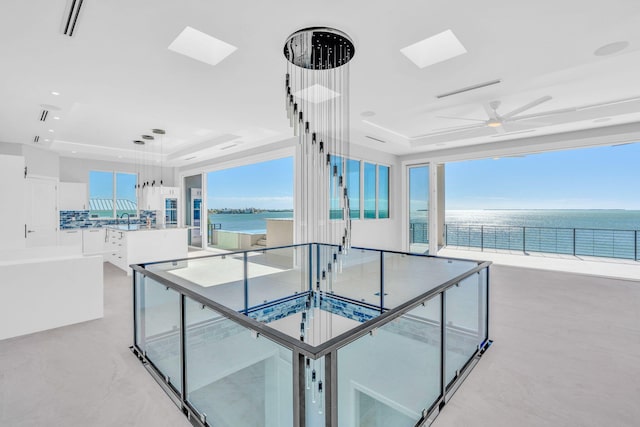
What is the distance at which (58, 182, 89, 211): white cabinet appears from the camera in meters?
7.93

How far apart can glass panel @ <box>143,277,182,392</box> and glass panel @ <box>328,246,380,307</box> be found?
2474 millimetres

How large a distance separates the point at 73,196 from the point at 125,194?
145 cm

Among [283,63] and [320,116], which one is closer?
[283,63]

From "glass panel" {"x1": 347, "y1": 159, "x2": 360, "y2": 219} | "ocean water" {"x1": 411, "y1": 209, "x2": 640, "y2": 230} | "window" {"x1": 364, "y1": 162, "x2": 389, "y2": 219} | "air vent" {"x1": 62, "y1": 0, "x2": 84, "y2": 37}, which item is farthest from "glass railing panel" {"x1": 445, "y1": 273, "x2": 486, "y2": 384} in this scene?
"ocean water" {"x1": 411, "y1": 209, "x2": 640, "y2": 230}

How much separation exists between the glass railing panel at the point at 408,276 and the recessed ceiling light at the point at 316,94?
2.55 m

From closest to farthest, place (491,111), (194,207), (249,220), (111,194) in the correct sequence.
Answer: (491,111), (111,194), (194,207), (249,220)

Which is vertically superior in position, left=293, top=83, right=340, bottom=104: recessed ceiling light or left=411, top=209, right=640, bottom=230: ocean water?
left=293, top=83, right=340, bottom=104: recessed ceiling light

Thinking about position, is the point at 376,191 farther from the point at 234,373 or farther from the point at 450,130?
the point at 234,373

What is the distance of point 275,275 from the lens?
227 inches

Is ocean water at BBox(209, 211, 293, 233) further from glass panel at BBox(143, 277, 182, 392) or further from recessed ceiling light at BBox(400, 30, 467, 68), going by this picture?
recessed ceiling light at BBox(400, 30, 467, 68)

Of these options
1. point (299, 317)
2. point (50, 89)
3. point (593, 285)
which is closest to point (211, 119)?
point (50, 89)

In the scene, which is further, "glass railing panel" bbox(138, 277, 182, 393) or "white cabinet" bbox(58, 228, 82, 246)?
"white cabinet" bbox(58, 228, 82, 246)

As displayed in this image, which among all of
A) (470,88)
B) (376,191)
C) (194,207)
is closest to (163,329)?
(470,88)

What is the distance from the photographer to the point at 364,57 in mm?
2951
